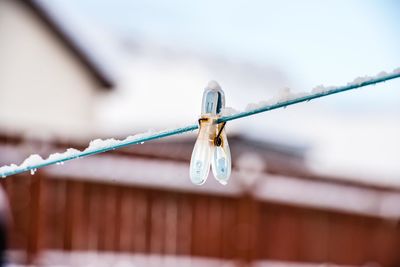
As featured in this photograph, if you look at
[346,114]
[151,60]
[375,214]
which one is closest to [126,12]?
[151,60]

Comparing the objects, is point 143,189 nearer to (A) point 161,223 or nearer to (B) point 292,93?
(A) point 161,223

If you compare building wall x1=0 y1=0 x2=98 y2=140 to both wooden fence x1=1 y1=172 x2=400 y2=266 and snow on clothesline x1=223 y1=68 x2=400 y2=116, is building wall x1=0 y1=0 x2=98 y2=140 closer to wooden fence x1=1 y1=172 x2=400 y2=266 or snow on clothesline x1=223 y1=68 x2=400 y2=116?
wooden fence x1=1 y1=172 x2=400 y2=266

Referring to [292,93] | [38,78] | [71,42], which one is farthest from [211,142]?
[71,42]

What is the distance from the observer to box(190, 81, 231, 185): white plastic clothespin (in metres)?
1.07

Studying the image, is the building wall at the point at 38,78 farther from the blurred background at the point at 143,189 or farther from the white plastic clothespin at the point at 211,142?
the white plastic clothespin at the point at 211,142

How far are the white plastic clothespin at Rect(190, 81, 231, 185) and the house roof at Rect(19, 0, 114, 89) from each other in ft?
32.5

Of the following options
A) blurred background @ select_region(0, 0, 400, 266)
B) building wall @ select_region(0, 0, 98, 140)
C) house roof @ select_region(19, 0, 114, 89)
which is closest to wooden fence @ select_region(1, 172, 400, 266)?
blurred background @ select_region(0, 0, 400, 266)

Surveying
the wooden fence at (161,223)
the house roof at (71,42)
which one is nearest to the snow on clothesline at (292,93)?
the wooden fence at (161,223)

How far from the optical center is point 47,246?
18.7ft

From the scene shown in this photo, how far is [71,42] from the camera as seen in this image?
11.1 metres

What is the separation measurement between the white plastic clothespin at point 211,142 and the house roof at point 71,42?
9891 millimetres

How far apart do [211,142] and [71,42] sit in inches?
404

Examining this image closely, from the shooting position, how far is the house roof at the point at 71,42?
34.8 ft

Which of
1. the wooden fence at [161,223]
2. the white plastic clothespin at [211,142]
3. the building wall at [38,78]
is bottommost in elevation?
the white plastic clothespin at [211,142]
